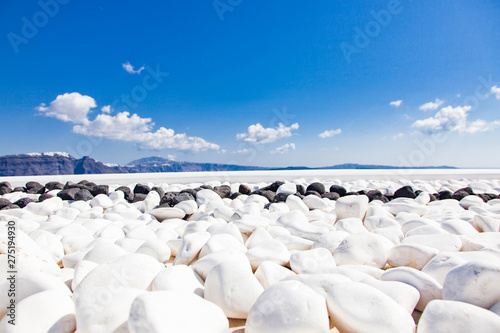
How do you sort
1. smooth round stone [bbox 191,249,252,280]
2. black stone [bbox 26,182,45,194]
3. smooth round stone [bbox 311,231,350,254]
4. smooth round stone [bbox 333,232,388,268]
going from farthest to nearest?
black stone [bbox 26,182,45,194] → smooth round stone [bbox 311,231,350,254] → smooth round stone [bbox 333,232,388,268] → smooth round stone [bbox 191,249,252,280]

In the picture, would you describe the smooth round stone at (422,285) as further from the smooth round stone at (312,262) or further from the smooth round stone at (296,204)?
the smooth round stone at (296,204)

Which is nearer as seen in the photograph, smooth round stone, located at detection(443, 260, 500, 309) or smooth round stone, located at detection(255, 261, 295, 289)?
smooth round stone, located at detection(443, 260, 500, 309)

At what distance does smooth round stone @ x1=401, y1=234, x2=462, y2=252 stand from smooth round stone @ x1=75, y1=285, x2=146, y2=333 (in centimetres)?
109

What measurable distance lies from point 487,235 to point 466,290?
2.09 ft

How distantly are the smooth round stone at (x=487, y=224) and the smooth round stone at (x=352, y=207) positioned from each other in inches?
21.4

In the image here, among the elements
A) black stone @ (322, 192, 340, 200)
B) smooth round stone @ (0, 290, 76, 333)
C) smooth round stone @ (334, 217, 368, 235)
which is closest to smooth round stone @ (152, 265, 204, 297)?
smooth round stone @ (0, 290, 76, 333)

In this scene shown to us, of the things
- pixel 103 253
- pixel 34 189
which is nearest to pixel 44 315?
pixel 103 253

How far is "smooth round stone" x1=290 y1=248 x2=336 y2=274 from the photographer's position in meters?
0.98

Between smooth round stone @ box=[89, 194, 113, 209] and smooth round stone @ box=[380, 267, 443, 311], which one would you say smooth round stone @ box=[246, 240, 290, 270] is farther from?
smooth round stone @ box=[89, 194, 113, 209]

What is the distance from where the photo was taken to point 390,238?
4.31ft

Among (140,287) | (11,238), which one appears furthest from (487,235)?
(11,238)

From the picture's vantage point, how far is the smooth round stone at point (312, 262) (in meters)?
0.98

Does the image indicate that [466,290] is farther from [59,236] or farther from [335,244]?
[59,236]

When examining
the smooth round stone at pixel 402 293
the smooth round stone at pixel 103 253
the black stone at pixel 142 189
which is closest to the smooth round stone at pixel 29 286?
the smooth round stone at pixel 103 253
